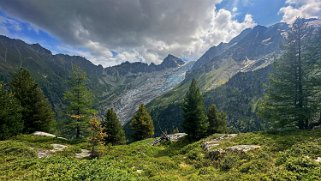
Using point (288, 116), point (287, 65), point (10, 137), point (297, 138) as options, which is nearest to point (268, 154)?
point (297, 138)

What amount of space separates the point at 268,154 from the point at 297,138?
6.03m

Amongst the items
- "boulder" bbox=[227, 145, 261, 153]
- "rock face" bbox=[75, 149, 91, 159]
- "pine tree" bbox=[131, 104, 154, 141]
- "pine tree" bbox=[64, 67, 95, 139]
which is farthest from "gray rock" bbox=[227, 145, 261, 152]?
"pine tree" bbox=[131, 104, 154, 141]

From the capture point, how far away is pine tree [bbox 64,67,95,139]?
4041 centimetres

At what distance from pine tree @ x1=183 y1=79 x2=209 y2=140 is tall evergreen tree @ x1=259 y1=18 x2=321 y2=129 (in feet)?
33.6

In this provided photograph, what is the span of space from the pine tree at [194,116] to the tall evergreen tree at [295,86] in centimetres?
1025

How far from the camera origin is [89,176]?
41.3ft

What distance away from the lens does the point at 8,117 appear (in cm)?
3366

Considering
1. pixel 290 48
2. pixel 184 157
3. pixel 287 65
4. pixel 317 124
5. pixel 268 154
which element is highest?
pixel 290 48

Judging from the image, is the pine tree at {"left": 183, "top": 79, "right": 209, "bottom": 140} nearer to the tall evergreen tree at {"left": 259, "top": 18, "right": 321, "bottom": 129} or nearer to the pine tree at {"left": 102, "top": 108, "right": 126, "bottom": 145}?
the tall evergreen tree at {"left": 259, "top": 18, "right": 321, "bottom": 129}

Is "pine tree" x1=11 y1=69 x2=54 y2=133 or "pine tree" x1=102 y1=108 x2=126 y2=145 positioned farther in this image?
"pine tree" x1=102 y1=108 x2=126 y2=145

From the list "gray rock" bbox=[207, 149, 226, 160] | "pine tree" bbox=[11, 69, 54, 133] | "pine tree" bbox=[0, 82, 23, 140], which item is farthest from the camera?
"pine tree" bbox=[11, 69, 54, 133]

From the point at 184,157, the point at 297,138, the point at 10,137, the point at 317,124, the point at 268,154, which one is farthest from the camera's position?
the point at 10,137

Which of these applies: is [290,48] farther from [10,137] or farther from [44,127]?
[44,127]

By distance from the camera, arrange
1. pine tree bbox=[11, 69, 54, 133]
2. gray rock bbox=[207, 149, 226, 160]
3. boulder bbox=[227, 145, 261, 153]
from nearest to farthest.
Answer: boulder bbox=[227, 145, 261, 153] < gray rock bbox=[207, 149, 226, 160] < pine tree bbox=[11, 69, 54, 133]
